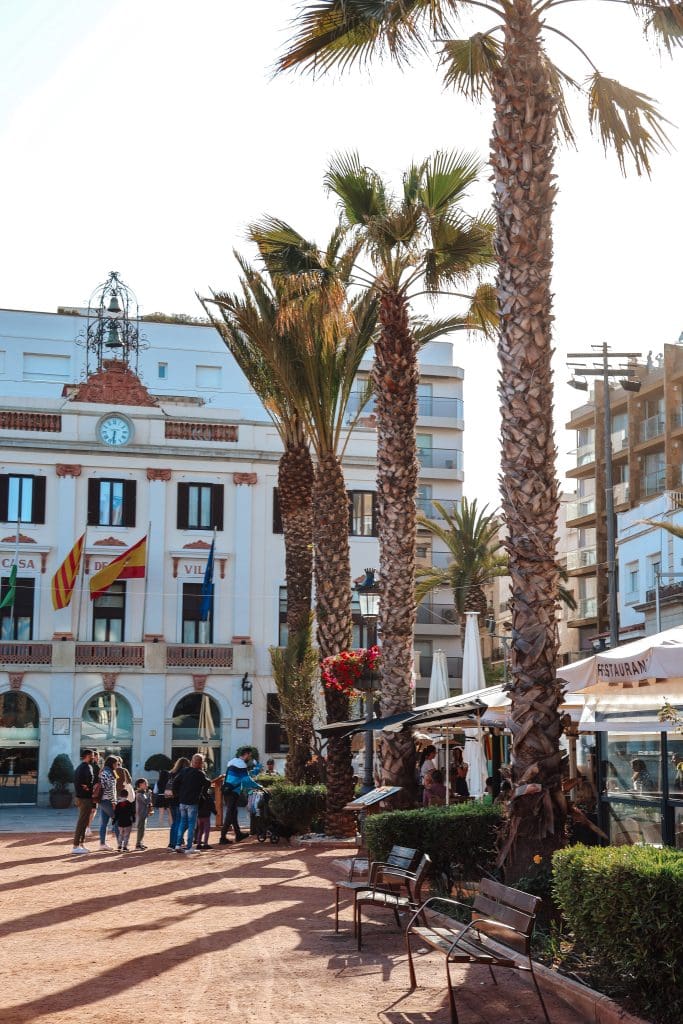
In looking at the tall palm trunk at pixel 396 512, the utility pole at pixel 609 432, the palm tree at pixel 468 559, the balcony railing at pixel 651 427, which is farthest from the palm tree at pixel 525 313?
the balcony railing at pixel 651 427

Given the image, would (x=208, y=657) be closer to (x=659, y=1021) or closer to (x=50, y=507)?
(x=50, y=507)

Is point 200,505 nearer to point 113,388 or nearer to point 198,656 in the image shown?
point 113,388

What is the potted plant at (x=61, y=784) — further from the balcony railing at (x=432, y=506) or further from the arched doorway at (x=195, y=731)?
the balcony railing at (x=432, y=506)

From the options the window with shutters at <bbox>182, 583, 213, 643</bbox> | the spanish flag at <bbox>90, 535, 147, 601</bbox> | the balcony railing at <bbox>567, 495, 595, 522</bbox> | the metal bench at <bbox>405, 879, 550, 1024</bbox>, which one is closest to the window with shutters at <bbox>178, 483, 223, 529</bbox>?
the window with shutters at <bbox>182, 583, 213, 643</bbox>

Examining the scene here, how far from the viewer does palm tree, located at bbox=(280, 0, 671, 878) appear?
40.5 feet

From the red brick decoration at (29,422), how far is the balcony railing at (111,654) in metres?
7.57

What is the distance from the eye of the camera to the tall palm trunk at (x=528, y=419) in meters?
12.3

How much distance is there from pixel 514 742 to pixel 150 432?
121 ft

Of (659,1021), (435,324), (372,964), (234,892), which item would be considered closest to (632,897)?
(659,1021)

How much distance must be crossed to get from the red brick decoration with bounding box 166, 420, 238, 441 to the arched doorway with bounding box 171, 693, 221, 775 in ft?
30.0

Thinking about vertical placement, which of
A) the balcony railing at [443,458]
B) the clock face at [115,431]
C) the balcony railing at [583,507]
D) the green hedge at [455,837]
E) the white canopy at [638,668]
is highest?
the balcony railing at [443,458]

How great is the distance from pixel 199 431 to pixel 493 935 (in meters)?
39.4

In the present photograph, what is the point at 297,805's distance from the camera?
25.8 meters

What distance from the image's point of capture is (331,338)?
2658cm
